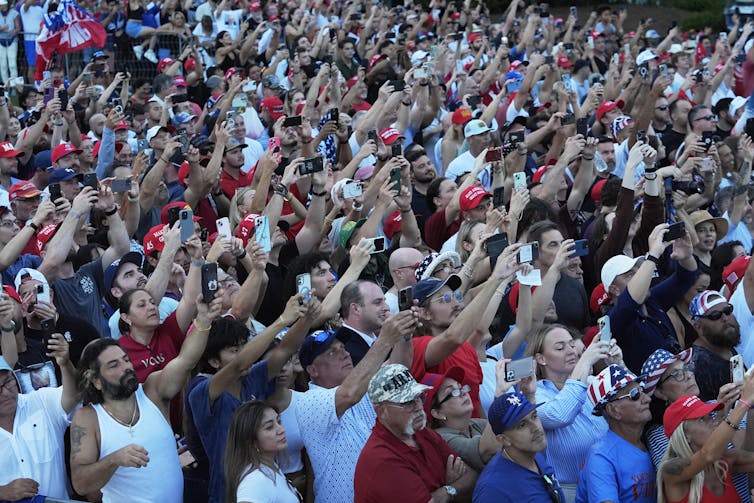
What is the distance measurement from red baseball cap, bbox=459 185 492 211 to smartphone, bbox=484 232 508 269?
205 centimetres

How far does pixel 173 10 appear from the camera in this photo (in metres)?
17.6

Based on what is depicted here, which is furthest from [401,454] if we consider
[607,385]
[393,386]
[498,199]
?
[498,199]

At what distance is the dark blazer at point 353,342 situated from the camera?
646 cm

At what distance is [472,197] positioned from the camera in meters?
8.59

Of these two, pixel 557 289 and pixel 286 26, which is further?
pixel 286 26

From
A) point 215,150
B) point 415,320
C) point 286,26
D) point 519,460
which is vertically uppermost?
point 415,320

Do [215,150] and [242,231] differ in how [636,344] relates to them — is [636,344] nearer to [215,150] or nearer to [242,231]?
[242,231]

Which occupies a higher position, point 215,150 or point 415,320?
point 415,320

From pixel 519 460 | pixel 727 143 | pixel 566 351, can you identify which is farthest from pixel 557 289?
pixel 727 143

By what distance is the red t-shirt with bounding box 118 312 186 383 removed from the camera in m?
6.48

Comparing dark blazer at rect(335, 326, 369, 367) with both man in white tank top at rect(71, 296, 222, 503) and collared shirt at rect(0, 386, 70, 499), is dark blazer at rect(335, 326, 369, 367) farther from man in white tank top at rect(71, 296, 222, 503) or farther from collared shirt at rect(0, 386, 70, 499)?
collared shirt at rect(0, 386, 70, 499)

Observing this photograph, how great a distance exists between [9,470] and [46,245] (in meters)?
2.87

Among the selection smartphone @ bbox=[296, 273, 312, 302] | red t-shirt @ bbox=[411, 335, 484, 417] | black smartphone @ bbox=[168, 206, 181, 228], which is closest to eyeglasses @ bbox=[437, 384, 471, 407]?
red t-shirt @ bbox=[411, 335, 484, 417]

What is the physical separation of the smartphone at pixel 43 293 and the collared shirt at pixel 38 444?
37.7 inches
